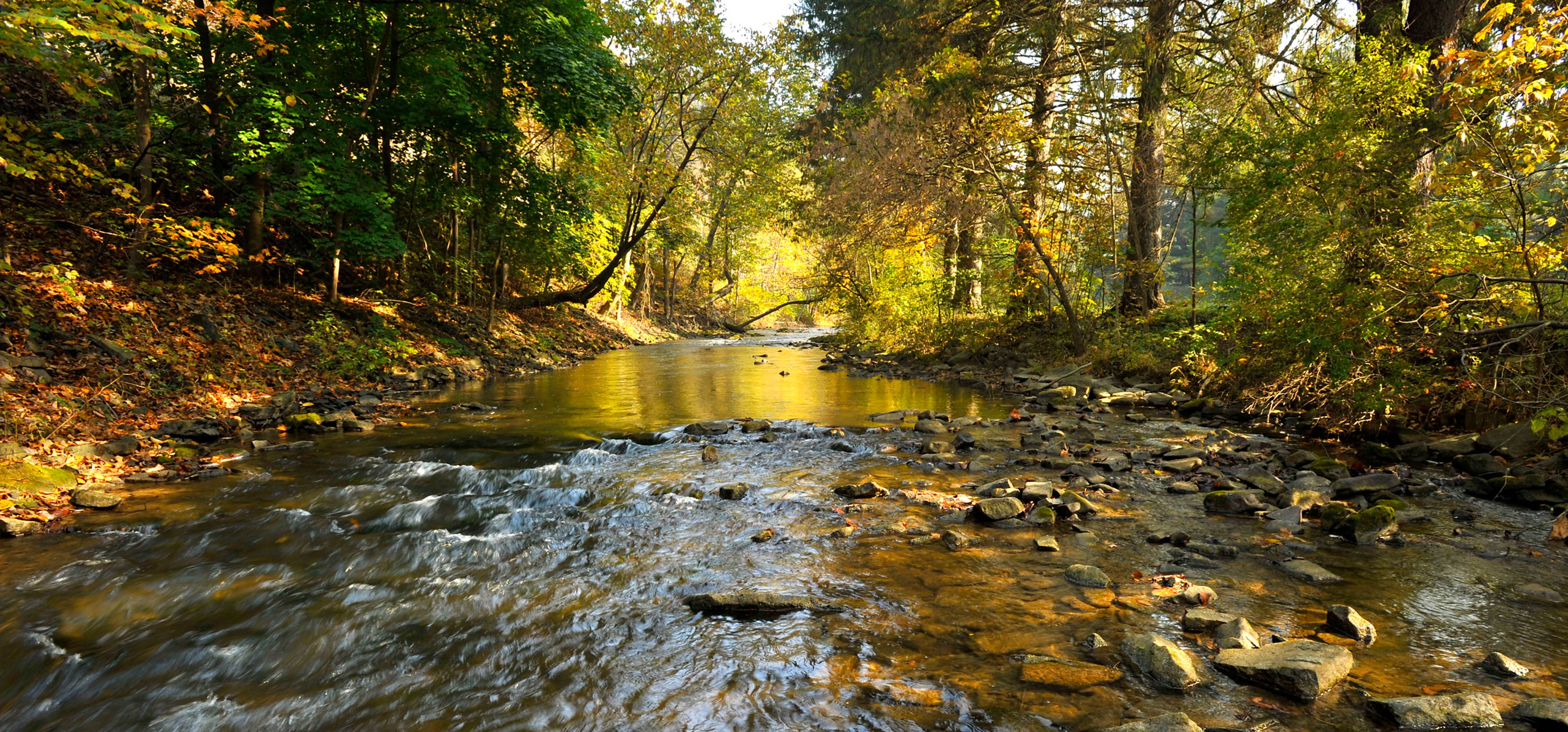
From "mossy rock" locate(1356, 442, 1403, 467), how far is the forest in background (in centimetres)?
54

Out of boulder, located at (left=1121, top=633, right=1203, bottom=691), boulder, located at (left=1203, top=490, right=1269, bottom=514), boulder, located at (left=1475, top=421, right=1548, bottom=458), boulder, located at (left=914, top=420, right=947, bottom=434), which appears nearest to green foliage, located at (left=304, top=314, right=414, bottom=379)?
boulder, located at (left=914, top=420, right=947, bottom=434)

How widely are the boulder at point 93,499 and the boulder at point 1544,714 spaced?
849 centimetres

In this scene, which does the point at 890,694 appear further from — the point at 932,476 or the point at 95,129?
the point at 95,129

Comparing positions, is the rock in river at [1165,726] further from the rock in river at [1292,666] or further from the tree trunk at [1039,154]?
the tree trunk at [1039,154]

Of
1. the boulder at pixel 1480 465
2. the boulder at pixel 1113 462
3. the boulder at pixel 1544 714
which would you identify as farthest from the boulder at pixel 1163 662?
the boulder at pixel 1480 465

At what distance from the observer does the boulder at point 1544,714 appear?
240 centimetres

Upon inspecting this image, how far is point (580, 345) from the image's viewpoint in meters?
22.2

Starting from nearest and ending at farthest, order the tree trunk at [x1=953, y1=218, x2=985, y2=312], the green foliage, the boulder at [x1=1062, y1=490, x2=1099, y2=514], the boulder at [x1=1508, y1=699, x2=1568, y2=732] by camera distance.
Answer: the boulder at [x1=1508, y1=699, x2=1568, y2=732], the boulder at [x1=1062, y1=490, x2=1099, y2=514], the green foliage, the tree trunk at [x1=953, y1=218, x2=985, y2=312]

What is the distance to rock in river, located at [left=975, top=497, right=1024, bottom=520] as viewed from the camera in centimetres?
513

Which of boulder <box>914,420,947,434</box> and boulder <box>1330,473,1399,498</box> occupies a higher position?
boulder <box>914,420,947,434</box>

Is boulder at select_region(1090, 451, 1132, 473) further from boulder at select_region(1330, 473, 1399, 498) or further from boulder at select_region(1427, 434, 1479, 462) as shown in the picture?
boulder at select_region(1427, 434, 1479, 462)

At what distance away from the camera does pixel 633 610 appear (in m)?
3.77

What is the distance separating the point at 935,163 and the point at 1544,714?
11664mm

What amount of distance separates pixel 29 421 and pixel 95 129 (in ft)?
19.8
